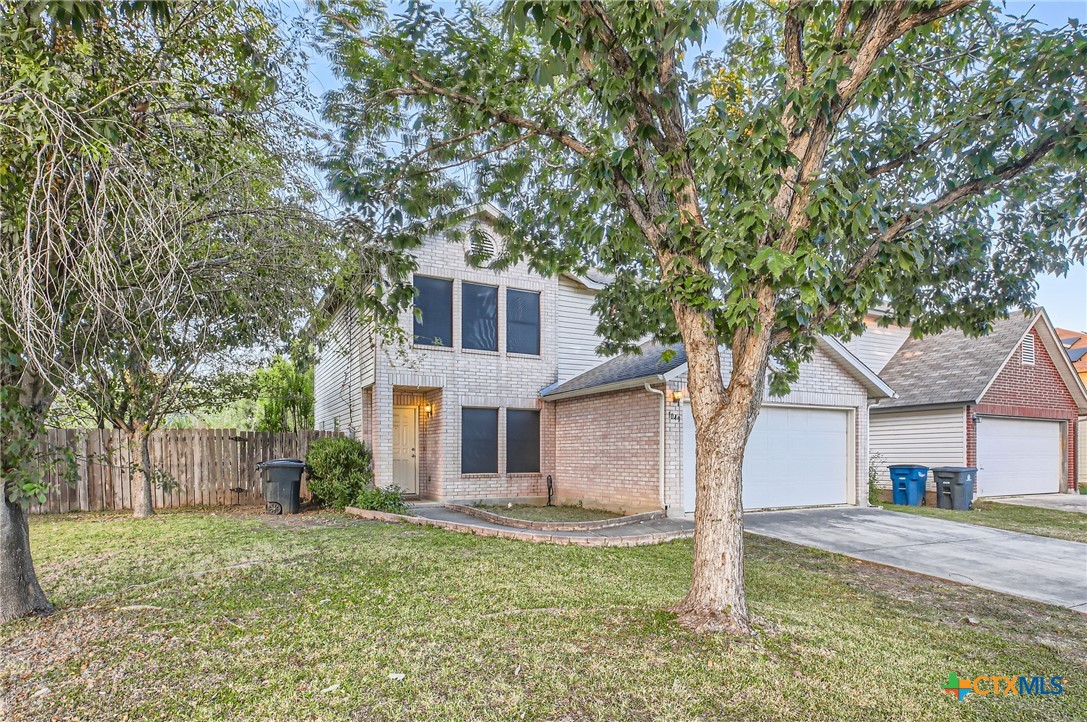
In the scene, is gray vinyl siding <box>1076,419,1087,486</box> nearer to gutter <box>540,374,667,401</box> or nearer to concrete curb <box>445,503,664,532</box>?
gutter <box>540,374,667,401</box>

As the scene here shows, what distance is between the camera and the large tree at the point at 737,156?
4.23 metres

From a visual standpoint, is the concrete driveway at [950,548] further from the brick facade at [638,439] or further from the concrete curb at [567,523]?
the concrete curb at [567,523]

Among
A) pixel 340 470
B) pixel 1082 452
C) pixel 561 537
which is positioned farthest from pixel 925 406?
pixel 340 470

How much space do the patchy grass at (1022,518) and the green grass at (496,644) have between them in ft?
16.9

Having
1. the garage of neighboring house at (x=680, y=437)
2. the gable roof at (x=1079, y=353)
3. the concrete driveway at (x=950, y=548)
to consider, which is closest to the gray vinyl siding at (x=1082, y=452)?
the gable roof at (x=1079, y=353)

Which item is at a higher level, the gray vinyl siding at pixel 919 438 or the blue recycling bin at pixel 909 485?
the gray vinyl siding at pixel 919 438

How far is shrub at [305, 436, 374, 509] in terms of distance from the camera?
37.0ft

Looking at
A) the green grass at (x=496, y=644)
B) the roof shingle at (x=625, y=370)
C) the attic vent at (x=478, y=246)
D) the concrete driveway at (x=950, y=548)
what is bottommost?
the concrete driveway at (x=950, y=548)

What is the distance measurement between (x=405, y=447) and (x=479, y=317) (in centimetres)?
347

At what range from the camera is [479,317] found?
43.2 ft

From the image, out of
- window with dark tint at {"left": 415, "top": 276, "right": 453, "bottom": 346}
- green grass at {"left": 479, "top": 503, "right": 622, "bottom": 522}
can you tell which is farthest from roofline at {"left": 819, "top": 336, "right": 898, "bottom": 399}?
window with dark tint at {"left": 415, "top": 276, "right": 453, "bottom": 346}

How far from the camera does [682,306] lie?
4.84 metres

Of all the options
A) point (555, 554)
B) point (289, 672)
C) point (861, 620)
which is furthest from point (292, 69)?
point (861, 620)

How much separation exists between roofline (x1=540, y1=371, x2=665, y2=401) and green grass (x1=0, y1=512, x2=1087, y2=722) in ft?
13.8
